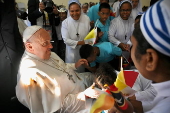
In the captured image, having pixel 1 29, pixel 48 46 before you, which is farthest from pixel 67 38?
pixel 1 29

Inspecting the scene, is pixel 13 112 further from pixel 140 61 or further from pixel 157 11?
pixel 157 11

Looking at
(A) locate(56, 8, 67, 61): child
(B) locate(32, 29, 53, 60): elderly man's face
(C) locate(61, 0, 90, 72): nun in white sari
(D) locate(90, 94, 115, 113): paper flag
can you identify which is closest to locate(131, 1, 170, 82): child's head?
(D) locate(90, 94, 115, 113): paper flag

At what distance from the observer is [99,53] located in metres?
2.25

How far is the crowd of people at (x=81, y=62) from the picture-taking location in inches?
23.1

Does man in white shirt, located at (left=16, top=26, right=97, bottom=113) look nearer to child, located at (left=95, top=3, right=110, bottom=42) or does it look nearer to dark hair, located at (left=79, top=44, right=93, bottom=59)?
dark hair, located at (left=79, top=44, right=93, bottom=59)

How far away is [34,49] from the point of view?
158cm

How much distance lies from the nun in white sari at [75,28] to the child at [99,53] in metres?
0.26

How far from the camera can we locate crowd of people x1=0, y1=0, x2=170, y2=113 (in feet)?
1.92

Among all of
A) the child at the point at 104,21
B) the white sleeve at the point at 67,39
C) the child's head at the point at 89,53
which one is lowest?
the child's head at the point at 89,53

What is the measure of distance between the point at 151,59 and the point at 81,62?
146cm

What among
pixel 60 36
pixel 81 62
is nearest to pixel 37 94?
pixel 81 62

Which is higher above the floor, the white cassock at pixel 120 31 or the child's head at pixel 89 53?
the white cassock at pixel 120 31

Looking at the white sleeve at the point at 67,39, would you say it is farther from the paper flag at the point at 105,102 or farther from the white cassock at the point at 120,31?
the paper flag at the point at 105,102

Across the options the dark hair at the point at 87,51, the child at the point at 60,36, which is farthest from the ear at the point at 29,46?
the child at the point at 60,36
